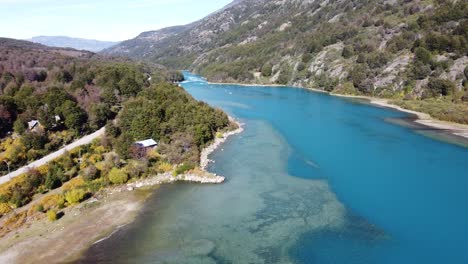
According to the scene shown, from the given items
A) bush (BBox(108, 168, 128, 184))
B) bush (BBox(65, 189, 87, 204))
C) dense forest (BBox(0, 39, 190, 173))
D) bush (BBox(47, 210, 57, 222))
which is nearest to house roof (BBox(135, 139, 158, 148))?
bush (BBox(108, 168, 128, 184))

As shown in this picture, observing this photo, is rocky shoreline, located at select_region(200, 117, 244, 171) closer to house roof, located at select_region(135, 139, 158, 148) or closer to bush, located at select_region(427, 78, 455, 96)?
house roof, located at select_region(135, 139, 158, 148)

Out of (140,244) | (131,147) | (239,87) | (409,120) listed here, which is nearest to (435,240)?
(140,244)

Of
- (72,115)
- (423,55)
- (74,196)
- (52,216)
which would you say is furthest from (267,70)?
(52,216)

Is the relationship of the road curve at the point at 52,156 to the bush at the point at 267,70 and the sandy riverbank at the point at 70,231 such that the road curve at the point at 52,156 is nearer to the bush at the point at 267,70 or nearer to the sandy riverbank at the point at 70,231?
the sandy riverbank at the point at 70,231

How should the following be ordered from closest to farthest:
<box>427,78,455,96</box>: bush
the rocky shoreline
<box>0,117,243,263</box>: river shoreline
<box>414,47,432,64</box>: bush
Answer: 1. <box>0,117,243,263</box>: river shoreline
2. the rocky shoreline
3. <box>427,78,455,96</box>: bush
4. <box>414,47,432,64</box>: bush

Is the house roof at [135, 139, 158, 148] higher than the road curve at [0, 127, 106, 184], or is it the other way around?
the house roof at [135, 139, 158, 148]

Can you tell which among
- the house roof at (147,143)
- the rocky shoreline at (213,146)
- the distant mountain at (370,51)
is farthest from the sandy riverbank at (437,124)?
the house roof at (147,143)

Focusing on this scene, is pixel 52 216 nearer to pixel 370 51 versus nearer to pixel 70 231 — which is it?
pixel 70 231
